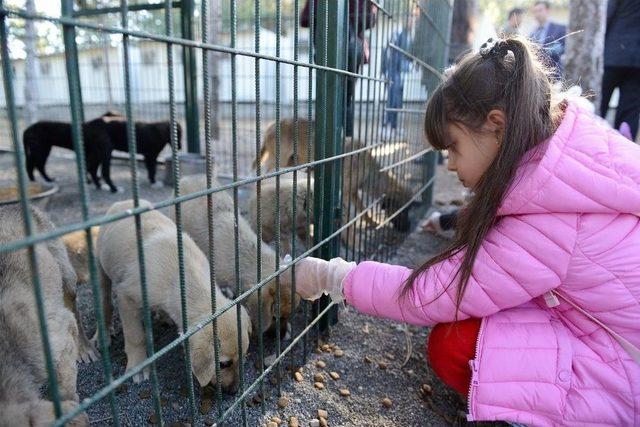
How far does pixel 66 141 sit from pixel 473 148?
7450mm

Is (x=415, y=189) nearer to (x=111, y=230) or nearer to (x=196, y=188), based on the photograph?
(x=196, y=188)

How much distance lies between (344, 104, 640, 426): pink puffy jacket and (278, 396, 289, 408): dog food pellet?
97cm

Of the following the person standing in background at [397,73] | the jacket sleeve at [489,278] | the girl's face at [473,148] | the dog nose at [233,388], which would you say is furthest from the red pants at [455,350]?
the person standing in background at [397,73]

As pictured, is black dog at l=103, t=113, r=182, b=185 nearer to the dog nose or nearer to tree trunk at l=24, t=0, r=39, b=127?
tree trunk at l=24, t=0, r=39, b=127

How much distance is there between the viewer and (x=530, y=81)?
1.97 meters

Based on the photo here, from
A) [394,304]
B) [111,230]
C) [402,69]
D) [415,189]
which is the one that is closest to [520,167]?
[394,304]

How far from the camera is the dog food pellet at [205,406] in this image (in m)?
2.64

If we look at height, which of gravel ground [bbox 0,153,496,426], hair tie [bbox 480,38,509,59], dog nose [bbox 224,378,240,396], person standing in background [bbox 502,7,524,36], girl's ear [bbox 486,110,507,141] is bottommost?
gravel ground [bbox 0,153,496,426]

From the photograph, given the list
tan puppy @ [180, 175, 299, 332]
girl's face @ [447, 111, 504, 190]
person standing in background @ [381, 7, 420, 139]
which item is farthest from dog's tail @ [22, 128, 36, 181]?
girl's face @ [447, 111, 504, 190]

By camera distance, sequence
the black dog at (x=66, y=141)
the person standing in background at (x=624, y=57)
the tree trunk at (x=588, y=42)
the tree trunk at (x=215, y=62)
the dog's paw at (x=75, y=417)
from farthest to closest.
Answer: the tree trunk at (x=215, y=62), the black dog at (x=66, y=141), the tree trunk at (x=588, y=42), the person standing in background at (x=624, y=57), the dog's paw at (x=75, y=417)

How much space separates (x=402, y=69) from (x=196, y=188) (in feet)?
7.56

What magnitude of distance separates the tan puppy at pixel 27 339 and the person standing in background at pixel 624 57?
6.30m

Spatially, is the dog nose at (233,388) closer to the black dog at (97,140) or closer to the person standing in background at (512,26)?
the person standing in background at (512,26)

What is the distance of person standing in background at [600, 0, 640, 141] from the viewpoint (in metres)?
5.83
